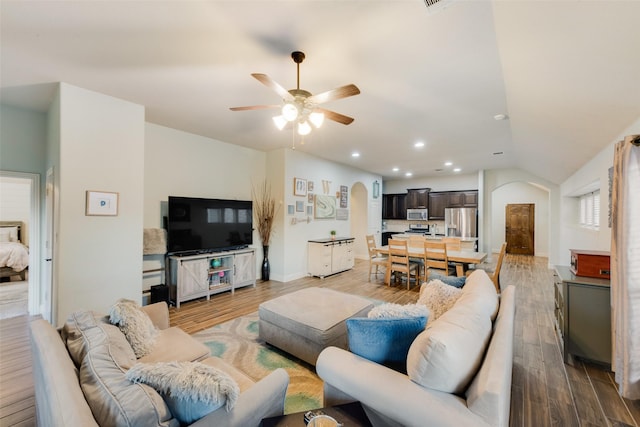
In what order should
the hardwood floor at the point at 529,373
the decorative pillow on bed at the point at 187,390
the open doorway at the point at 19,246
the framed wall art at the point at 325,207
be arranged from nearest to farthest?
1. the decorative pillow on bed at the point at 187,390
2. the hardwood floor at the point at 529,373
3. the open doorway at the point at 19,246
4. the framed wall art at the point at 325,207

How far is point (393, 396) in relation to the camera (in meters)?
1.21

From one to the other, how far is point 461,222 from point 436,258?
159 inches

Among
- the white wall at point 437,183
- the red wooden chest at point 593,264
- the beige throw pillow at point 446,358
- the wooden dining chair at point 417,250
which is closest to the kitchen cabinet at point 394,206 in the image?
the white wall at point 437,183

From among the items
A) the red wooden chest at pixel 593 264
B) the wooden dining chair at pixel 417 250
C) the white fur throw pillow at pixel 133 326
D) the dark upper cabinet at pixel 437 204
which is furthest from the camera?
the dark upper cabinet at pixel 437 204

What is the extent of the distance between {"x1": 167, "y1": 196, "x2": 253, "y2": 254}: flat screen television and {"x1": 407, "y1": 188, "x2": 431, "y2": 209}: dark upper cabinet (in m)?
6.00

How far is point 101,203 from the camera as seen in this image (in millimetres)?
3033

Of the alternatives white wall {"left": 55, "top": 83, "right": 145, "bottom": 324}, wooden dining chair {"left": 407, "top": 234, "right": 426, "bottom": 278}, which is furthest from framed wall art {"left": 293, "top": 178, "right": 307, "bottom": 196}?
white wall {"left": 55, "top": 83, "right": 145, "bottom": 324}

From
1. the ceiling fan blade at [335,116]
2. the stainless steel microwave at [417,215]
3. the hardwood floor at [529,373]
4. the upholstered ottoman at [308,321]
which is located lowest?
the hardwood floor at [529,373]

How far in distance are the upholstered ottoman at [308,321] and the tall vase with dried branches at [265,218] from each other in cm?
262

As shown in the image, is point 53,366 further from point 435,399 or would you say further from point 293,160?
point 293,160

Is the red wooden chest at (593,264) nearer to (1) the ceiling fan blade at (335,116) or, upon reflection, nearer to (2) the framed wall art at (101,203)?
(1) the ceiling fan blade at (335,116)

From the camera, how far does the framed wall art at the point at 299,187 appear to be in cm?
561

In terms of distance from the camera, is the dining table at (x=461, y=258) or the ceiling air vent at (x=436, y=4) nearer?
the ceiling air vent at (x=436, y=4)

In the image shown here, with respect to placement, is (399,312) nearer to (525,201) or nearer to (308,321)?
(308,321)
